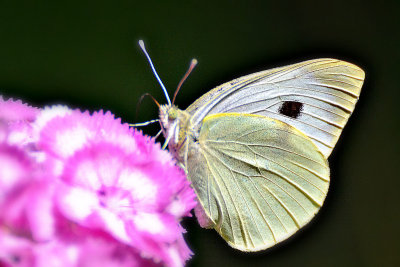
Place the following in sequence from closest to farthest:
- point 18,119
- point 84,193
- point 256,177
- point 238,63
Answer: point 84,193
point 18,119
point 256,177
point 238,63

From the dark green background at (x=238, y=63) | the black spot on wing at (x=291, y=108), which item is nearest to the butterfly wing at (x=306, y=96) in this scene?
the black spot on wing at (x=291, y=108)

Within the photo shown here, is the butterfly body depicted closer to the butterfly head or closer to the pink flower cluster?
the butterfly head

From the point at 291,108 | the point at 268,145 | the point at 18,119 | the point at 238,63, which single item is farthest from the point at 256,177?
the point at 238,63

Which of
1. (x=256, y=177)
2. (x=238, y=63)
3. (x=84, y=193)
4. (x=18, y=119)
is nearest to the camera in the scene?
(x=84, y=193)

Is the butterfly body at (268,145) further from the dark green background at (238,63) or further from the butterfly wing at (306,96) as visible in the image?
the dark green background at (238,63)

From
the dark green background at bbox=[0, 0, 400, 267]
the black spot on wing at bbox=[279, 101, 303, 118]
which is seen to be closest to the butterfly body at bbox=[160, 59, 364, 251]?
the black spot on wing at bbox=[279, 101, 303, 118]

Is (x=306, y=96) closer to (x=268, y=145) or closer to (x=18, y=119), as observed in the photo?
(x=268, y=145)

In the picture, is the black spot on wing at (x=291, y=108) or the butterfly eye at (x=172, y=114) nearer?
the butterfly eye at (x=172, y=114)
